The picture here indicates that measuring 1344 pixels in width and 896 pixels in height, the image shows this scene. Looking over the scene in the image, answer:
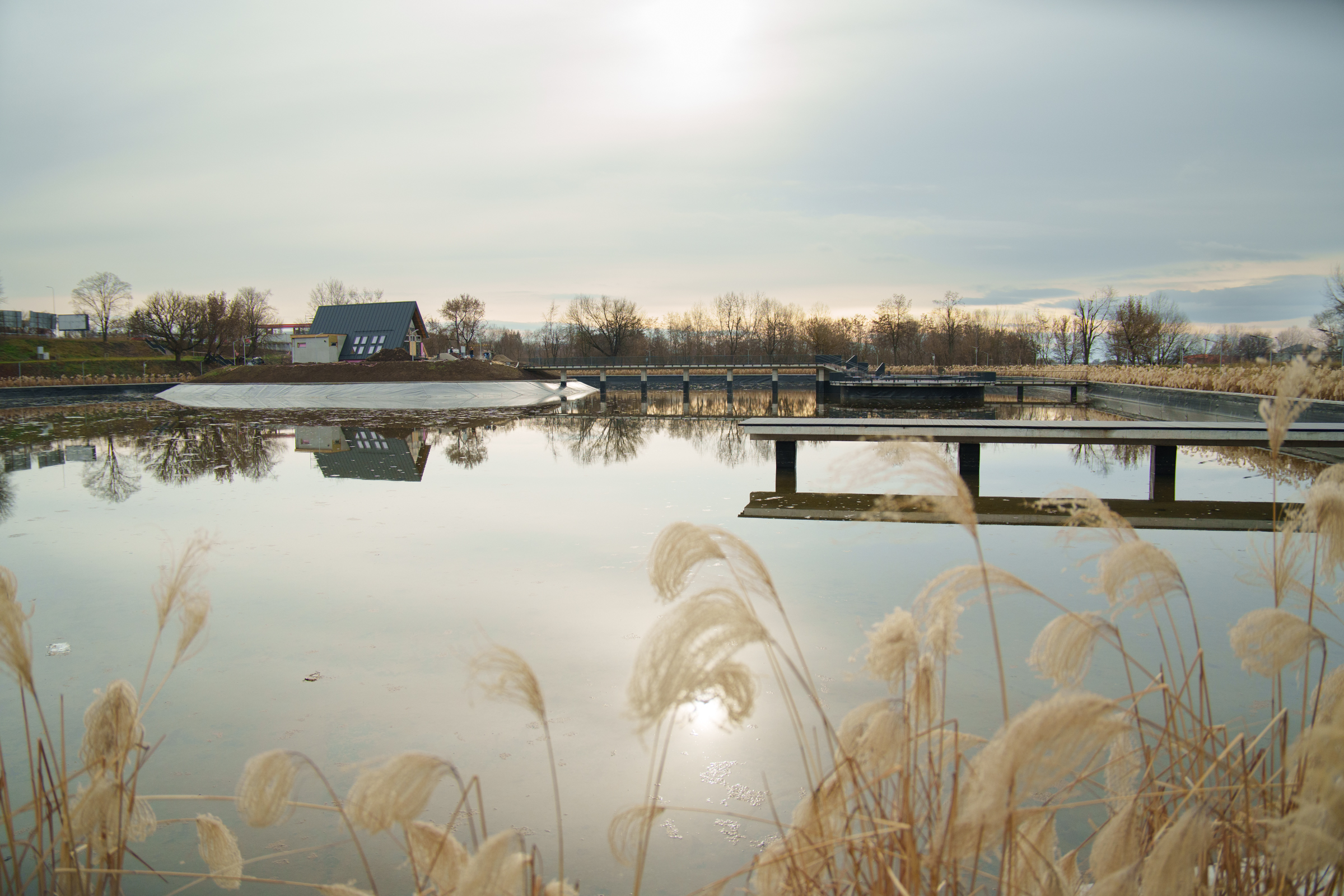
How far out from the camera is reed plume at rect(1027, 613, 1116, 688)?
5.07ft

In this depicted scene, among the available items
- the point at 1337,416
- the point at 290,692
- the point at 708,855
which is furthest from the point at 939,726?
the point at 1337,416

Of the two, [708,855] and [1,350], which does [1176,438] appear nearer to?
[708,855]

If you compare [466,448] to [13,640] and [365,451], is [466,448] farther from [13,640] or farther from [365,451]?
[13,640]

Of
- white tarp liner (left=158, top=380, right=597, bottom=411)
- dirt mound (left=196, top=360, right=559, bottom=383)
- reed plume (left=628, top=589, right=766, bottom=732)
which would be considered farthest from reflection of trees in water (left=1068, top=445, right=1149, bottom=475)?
dirt mound (left=196, top=360, right=559, bottom=383)

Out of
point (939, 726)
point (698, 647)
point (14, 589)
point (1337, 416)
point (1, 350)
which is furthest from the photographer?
point (1, 350)

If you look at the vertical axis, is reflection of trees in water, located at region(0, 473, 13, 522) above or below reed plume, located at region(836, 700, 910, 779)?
below

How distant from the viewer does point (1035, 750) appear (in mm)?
1151

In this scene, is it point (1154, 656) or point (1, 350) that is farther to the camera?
point (1, 350)

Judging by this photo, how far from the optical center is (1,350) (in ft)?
173

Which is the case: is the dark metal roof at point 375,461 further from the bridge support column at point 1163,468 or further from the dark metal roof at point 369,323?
the dark metal roof at point 369,323

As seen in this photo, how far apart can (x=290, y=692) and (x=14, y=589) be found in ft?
7.27

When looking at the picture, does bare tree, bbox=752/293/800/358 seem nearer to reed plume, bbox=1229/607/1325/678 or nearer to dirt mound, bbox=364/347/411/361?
dirt mound, bbox=364/347/411/361

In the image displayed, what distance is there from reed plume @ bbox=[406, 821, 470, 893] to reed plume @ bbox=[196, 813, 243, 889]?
16.2 inches

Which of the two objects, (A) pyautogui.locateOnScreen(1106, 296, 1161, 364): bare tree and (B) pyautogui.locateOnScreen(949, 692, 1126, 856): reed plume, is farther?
(A) pyautogui.locateOnScreen(1106, 296, 1161, 364): bare tree
